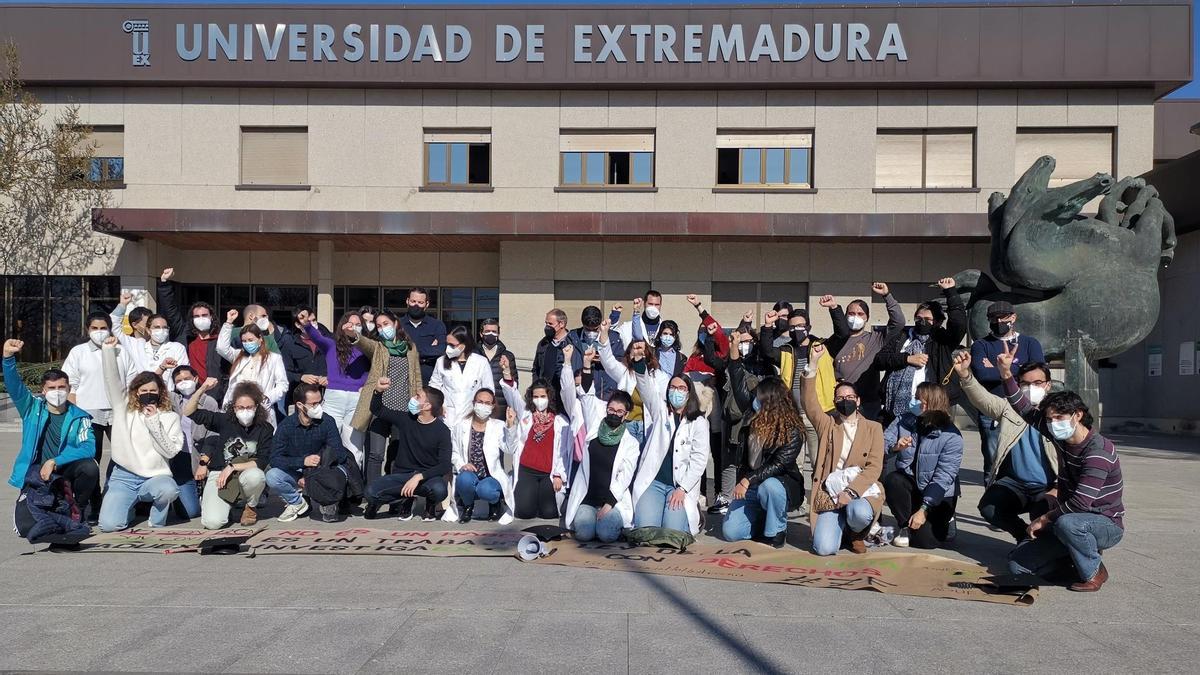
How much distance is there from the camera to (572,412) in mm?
8766

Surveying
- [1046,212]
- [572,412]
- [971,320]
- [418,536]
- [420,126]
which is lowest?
[418,536]

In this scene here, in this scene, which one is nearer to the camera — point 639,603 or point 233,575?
point 639,603

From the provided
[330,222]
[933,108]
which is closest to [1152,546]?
[933,108]

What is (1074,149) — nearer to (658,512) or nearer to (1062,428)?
(1062,428)

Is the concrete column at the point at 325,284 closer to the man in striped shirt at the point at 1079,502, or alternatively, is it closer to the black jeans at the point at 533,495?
the black jeans at the point at 533,495

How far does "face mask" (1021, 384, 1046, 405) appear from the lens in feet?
23.7

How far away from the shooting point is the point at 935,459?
24.9 feet

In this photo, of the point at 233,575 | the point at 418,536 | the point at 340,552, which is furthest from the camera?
the point at 418,536

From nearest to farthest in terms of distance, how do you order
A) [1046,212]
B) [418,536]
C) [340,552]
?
[340,552] < [418,536] < [1046,212]

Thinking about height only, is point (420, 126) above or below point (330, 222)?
above

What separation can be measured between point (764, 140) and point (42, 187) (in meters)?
16.7

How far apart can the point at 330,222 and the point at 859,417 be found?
614 inches

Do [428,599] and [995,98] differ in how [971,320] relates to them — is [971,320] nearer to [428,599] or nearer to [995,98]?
[428,599]

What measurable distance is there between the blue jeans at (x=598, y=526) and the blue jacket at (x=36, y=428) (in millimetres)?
4363
